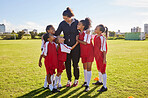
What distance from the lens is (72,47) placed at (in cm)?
436

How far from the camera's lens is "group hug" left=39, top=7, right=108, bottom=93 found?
4105 millimetres

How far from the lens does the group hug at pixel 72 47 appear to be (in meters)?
4.11

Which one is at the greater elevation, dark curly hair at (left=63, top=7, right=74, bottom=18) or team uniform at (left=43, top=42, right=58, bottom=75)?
dark curly hair at (left=63, top=7, right=74, bottom=18)

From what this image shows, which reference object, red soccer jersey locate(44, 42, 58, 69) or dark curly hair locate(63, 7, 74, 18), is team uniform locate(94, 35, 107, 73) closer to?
dark curly hair locate(63, 7, 74, 18)

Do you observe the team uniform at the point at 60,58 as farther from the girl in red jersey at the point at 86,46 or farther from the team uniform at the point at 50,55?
the girl in red jersey at the point at 86,46

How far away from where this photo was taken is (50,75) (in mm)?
4172

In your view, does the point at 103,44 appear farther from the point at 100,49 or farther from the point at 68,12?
the point at 68,12

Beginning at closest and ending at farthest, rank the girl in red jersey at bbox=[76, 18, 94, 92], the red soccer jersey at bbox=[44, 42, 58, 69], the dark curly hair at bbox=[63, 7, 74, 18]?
1. the red soccer jersey at bbox=[44, 42, 58, 69]
2. the girl in red jersey at bbox=[76, 18, 94, 92]
3. the dark curly hair at bbox=[63, 7, 74, 18]

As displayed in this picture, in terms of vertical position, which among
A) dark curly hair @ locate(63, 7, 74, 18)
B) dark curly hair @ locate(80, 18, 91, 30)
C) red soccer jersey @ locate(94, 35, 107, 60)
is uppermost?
dark curly hair @ locate(63, 7, 74, 18)

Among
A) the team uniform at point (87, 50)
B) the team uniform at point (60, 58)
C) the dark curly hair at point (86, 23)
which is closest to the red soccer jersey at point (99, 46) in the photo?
the team uniform at point (87, 50)

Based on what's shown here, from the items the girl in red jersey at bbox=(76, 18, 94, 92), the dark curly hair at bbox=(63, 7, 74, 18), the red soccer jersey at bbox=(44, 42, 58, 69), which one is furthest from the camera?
the dark curly hair at bbox=(63, 7, 74, 18)

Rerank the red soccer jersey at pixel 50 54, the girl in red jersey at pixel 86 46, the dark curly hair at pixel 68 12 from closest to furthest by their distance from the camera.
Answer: the red soccer jersey at pixel 50 54 → the girl in red jersey at pixel 86 46 → the dark curly hair at pixel 68 12

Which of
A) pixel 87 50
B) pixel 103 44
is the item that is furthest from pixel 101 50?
pixel 87 50

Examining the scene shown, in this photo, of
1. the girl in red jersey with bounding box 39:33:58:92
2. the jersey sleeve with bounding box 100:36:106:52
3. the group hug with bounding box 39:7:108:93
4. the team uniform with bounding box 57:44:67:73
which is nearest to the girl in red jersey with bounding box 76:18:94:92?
the group hug with bounding box 39:7:108:93
